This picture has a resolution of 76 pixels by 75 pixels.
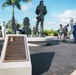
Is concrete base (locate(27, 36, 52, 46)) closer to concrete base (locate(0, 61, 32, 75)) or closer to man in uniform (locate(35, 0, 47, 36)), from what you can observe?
man in uniform (locate(35, 0, 47, 36))

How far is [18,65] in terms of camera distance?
23.6 ft

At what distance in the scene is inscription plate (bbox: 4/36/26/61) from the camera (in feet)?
24.9

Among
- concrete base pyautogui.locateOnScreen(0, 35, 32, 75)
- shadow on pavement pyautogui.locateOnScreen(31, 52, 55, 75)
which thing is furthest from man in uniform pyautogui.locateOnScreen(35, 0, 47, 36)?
concrete base pyautogui.locateOnScreen(0, 35, 32, 75)

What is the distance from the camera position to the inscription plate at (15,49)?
7.60 m

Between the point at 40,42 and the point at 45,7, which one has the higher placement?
the point at 45,7

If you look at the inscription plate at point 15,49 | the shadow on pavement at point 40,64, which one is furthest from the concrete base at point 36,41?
the inscription plate at point 15,49

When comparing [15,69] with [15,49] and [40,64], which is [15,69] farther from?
[40,64]

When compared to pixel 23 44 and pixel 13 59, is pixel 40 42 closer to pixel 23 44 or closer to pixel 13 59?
pixel 23 44

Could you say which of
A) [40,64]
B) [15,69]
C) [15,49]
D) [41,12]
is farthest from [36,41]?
[15,69]

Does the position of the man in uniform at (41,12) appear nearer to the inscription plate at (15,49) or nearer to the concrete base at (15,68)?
the inscription plate at (15,49)

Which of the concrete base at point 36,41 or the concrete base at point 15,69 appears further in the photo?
the concrete base at point 36,41

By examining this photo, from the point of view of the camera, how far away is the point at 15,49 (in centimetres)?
800

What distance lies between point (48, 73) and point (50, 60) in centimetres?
175

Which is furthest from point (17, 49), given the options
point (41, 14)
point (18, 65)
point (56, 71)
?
point (41, 14)
